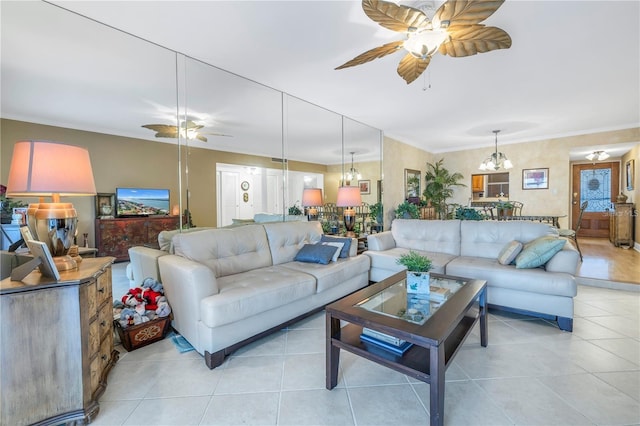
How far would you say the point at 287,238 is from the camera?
3254 mm

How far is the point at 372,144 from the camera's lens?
5.58 meters

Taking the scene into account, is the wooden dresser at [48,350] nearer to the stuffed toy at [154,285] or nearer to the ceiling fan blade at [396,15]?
the stuffed toy at [154,285]

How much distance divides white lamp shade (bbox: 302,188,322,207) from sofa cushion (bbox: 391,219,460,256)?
4.14ft

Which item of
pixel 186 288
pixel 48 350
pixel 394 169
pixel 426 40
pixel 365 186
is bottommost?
pixel 48 350

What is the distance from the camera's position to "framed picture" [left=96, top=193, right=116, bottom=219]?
3.02m

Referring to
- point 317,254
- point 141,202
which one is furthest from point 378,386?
point 141,202

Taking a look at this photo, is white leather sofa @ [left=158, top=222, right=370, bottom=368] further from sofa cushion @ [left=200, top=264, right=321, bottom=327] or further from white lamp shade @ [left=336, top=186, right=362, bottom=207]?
white lamp shade @ [left=336, top=186, right=362, bottom=207]

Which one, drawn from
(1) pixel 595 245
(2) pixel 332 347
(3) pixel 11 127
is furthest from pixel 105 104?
(1) pixel 595 245

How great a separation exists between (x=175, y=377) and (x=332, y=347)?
110cm

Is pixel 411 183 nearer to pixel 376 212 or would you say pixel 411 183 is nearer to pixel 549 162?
pixel 376 212

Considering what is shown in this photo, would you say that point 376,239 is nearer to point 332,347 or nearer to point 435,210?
point 332,347

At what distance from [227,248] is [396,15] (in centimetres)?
235

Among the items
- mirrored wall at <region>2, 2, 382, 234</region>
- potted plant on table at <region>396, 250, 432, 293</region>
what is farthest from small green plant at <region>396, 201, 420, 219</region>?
potted plant on table at <region>396, 250, 432, 293</region>

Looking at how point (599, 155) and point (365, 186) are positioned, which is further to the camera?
point (599, 155)
